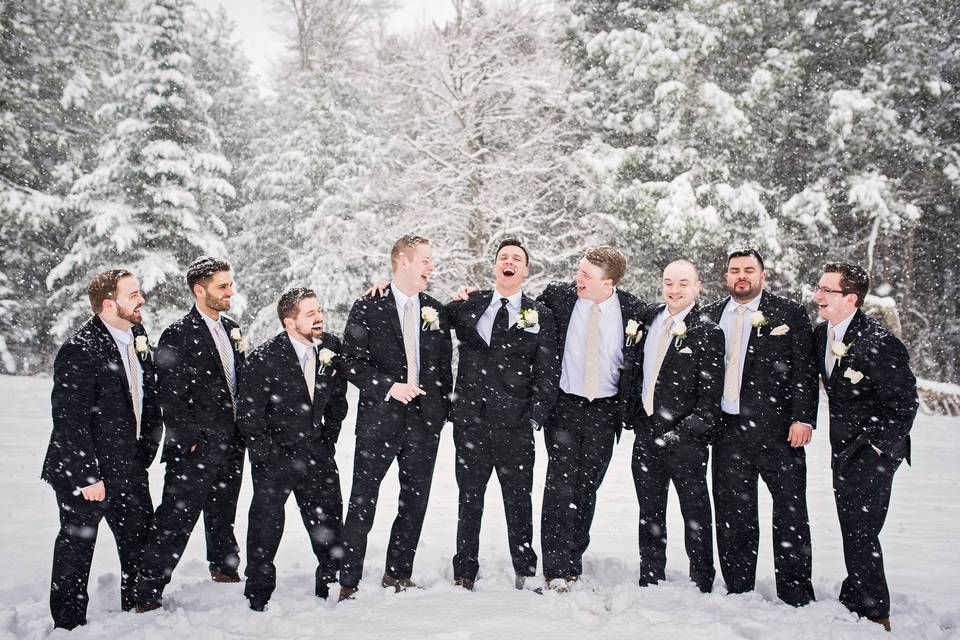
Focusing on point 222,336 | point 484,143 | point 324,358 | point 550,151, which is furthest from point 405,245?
point 550,151

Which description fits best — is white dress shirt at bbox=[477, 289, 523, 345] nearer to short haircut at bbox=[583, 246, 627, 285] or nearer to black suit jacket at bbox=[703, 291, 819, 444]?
short haircut at bbox=[583, 246, 627, 285]

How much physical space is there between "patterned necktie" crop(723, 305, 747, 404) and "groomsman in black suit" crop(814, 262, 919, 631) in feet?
1.75

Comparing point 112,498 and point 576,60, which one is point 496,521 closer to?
point 112,498

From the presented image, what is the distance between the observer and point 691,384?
4488 millimetres

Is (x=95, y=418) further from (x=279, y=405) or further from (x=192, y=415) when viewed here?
(x=279, y=405)

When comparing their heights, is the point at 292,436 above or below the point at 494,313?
below

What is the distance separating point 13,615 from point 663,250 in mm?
13202

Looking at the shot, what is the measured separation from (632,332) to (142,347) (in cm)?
327

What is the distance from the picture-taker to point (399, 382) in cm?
457

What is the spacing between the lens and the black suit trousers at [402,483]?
14.6 feet

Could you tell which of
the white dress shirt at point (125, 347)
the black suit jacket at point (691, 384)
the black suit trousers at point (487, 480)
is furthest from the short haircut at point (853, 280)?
the white dress shirt at point (125, 347)

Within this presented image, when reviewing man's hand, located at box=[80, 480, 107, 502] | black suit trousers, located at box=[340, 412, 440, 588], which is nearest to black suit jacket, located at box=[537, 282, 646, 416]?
black suit trousers, located at box=[340, 412, 440, 588]

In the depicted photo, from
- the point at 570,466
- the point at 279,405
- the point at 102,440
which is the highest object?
the point at 279,405

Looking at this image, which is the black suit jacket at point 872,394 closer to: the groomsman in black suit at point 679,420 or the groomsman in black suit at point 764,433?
the groomsman in black suit at point 764,433
